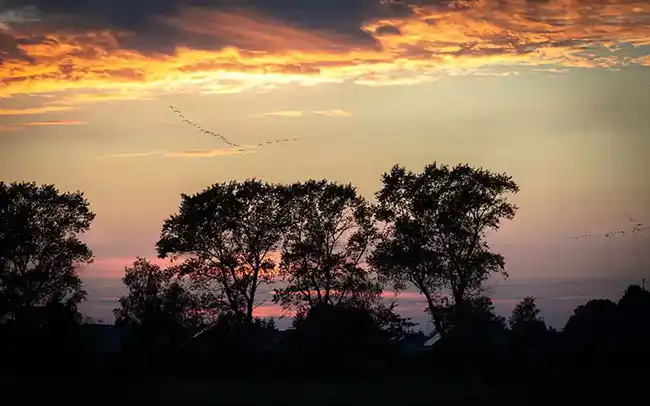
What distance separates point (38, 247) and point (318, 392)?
96.5 feet

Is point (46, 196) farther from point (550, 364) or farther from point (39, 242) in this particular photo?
point (550, 364)

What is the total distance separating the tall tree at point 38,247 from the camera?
75688 millimetres

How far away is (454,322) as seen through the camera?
230ft

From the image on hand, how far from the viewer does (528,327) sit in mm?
86188

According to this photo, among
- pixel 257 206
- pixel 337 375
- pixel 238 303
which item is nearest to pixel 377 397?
pixel 337 375

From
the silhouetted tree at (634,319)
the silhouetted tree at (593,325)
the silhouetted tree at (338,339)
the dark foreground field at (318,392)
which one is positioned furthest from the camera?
the silhouetted tree at (593,325)

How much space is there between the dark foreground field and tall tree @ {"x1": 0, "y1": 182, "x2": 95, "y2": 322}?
43.1 ft

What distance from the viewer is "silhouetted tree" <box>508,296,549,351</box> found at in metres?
81.8

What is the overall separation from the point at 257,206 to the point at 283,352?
42.1 ft

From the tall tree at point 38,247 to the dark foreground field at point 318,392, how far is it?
13.1 metres

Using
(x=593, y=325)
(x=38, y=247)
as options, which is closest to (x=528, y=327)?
(x=593, y=325)

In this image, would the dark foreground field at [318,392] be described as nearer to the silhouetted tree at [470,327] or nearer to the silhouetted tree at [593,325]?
the silhouetted tree at [470,327]

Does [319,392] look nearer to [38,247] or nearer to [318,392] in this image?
[318,392]

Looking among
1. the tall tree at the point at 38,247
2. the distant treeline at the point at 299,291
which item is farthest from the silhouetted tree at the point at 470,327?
the tall tree at the point at 38,247
